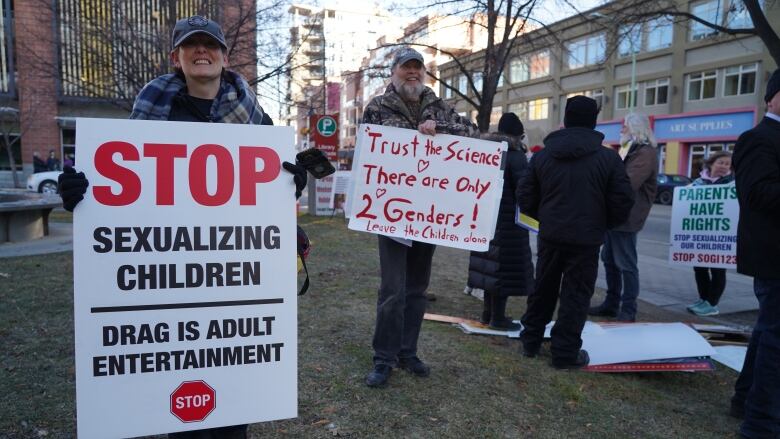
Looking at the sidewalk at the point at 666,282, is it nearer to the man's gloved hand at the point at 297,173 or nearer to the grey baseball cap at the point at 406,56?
the grey baseball cap at the point at 406,56

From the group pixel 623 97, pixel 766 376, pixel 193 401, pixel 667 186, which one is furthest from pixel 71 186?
pixel 623 97

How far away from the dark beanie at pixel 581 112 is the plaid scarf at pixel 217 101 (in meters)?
2.47

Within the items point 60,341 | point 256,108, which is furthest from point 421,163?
point 60,341

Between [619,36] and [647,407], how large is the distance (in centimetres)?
731

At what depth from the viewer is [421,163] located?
11.5ft

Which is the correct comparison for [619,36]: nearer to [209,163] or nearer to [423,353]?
[423,353]

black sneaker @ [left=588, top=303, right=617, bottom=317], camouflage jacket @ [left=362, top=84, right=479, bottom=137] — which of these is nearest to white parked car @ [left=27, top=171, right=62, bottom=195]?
black sneaker @ [left=588, top=303, right=617, bottom=317]

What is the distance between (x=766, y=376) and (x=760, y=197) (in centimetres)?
99

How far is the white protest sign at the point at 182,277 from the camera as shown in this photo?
1.99 metres

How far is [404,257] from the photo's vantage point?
3.46 m

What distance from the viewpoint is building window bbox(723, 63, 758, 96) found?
29.2 m

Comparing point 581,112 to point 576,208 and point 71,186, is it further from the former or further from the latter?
point 71,186

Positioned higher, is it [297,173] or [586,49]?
[586,49]

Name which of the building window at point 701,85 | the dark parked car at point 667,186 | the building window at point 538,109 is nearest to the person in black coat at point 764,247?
the dark parked car at point 667,186
